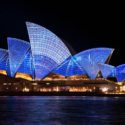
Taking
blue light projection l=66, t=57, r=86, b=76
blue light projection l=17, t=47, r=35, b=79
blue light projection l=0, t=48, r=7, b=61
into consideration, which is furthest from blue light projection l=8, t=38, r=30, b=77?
blue light projection l=66, t=57, r=86, b=76

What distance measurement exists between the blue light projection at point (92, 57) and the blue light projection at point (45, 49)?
3.75m

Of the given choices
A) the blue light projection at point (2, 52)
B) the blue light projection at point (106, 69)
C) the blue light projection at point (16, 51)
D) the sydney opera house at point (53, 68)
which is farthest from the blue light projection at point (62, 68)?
the blue light projection at point (2, 52)

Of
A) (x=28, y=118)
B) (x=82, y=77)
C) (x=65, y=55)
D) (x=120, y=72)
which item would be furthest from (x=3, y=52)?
(x=28, y=118)

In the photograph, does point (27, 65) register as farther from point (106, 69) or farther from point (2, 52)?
point (106, 69)

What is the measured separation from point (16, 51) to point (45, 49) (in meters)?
7.53

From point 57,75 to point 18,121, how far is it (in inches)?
1946

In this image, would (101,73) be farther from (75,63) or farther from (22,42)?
(22,42)

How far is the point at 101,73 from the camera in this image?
72000 mm

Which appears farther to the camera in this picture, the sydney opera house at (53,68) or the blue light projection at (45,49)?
the sydney opera house at (53,68)

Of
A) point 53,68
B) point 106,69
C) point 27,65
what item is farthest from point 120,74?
point 27,65

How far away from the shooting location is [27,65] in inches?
2746

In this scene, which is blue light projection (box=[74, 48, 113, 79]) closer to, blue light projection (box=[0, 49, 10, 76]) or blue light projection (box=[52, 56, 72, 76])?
blue light projection (box=[52, 56, 72, 76])

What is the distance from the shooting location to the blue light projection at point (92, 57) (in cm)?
6819

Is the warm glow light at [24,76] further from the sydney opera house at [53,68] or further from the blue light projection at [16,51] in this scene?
the blue light projection at [16,51]
